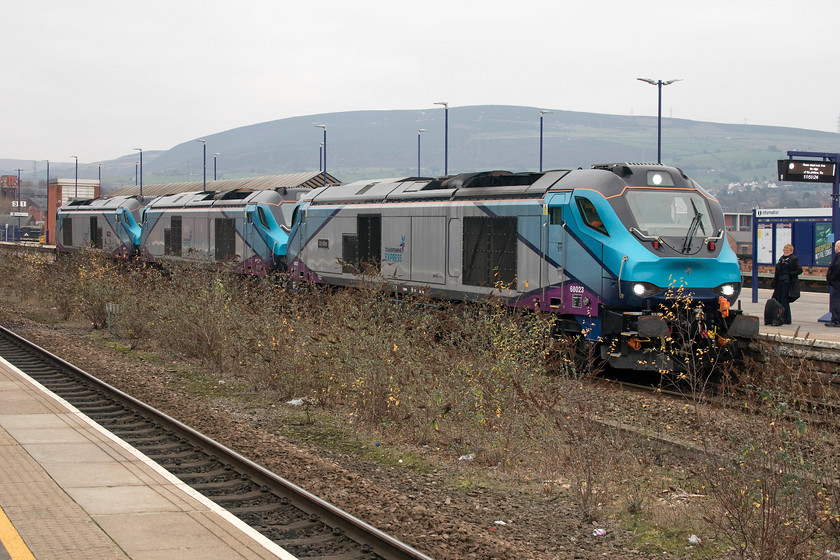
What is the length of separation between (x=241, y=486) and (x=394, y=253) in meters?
10.7

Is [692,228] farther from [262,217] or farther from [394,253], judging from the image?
[262,217]

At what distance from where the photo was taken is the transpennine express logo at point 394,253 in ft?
60.8

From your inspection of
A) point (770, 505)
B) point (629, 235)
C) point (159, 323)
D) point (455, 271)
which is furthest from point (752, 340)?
point (159, 323)

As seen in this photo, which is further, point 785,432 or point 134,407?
point 134,407

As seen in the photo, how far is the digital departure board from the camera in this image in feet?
72.0

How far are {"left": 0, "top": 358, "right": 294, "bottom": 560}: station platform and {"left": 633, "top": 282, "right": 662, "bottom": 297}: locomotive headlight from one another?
7.61 m

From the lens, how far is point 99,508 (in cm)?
714

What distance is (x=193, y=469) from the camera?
9.18 metres

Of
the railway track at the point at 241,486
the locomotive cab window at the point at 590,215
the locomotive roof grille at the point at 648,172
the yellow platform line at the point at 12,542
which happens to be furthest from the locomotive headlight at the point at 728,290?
the yellow platform line at the point at 12,542

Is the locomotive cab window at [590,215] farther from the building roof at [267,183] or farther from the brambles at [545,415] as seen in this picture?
Result: the building roof at [267,183]

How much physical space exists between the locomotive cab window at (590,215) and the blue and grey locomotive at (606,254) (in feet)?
0.05

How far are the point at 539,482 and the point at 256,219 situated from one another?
1889cm

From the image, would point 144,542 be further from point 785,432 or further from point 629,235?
point 629,235

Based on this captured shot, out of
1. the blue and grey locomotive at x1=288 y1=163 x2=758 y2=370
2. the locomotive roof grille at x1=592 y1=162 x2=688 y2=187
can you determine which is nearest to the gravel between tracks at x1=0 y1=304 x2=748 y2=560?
the blue and grey locomotive at x1=288 y1=163 x2=758 y2=370
